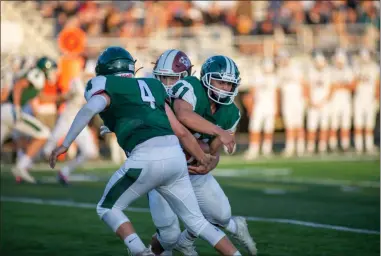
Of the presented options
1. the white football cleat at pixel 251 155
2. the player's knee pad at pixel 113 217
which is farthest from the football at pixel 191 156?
the white football cleat at pixel 251 155

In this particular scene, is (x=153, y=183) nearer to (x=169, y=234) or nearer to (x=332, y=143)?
(x=169, y=234)

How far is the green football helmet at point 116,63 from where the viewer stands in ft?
20.3

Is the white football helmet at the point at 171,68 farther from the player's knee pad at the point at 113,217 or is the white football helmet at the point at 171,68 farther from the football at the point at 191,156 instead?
the player's knee pad at the point at 113,217

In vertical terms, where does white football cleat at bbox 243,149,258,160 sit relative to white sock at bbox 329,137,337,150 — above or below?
above

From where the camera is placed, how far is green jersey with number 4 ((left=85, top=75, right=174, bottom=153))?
5926mm

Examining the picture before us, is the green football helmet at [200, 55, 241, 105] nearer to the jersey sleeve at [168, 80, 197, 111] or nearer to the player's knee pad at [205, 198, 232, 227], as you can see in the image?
the jersey sleeve at [168, 80, 197, 111]

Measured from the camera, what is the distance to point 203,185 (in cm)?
677

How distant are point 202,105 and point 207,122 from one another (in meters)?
0.33

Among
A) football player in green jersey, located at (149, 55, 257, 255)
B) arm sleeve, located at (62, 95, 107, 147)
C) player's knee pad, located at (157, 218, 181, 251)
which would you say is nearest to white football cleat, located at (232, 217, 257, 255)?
football player in green jersey, located at (149, 55, 257, 255)

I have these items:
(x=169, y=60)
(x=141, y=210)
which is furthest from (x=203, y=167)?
(x=141, y=210)

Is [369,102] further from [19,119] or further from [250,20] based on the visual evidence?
[19,119]

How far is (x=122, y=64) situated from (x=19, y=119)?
7.89 m

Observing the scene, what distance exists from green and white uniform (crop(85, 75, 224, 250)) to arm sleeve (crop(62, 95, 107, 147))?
0.29 ft

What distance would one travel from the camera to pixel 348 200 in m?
11.4
